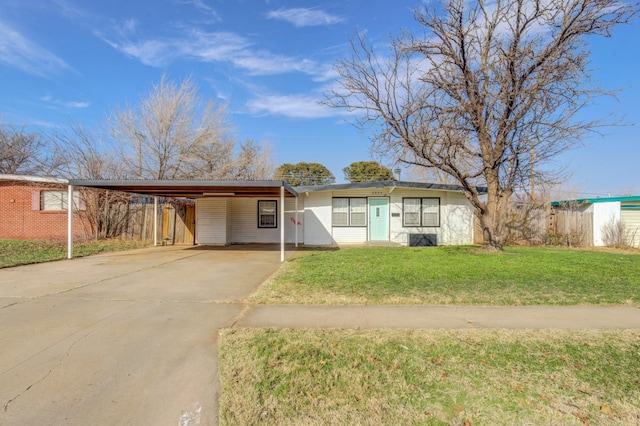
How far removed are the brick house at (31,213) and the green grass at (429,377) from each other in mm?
15427

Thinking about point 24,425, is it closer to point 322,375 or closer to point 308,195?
point 322,375

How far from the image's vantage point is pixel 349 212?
15703mm

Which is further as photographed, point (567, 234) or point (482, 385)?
point (567, 234)

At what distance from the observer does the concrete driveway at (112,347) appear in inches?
101

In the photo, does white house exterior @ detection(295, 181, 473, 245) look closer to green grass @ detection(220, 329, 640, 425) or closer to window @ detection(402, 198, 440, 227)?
window @ detection(402, 198, 440, 227)

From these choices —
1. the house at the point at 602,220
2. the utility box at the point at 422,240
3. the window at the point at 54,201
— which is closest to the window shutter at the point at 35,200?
the window at the point at 54,201

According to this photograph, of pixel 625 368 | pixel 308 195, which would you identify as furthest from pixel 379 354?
pixel 308 195

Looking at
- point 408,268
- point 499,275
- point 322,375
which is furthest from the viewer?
point 408,268

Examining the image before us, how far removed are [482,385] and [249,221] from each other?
14.7 m

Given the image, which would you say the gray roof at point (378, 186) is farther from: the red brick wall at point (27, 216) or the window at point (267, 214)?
the red brick wall at point (27, 216)

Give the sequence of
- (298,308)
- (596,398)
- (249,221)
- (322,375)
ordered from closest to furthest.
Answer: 1. (596,398)
2. (322,375)
3. (298,308)
4. (249,221)

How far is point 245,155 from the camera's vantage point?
82.9 feet

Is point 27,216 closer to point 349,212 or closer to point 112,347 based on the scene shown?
point 349,212

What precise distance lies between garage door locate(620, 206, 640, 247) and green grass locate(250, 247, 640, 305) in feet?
19.6
